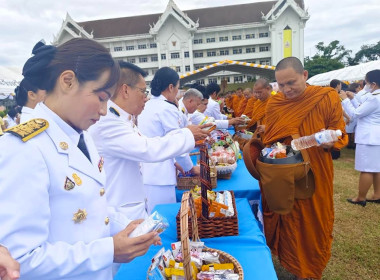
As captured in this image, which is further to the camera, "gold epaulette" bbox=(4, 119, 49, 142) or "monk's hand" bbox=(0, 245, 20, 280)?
"gold epaulette" bbox=(4, 119, 49, 142)

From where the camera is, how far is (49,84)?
0.95m

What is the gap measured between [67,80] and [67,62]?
6cm

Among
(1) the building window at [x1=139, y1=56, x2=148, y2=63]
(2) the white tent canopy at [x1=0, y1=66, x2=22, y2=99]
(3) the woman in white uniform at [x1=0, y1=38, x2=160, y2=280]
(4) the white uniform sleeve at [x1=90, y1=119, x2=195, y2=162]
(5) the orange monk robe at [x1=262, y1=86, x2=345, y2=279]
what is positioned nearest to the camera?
(3) the woman in white uniform at [x1=0, y1=38, x2=160, y2=280]

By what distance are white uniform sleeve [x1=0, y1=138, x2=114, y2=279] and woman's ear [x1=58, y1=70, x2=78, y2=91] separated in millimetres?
239

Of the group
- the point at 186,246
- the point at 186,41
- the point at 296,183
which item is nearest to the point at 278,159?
the point at 296,183

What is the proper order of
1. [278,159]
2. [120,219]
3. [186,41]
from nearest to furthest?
[120,219]
[278,159]
[186,41]

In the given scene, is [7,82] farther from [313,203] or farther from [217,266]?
[217,266]

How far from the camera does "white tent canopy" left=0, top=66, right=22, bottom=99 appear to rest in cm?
878

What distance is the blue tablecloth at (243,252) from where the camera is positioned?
1.40 metres

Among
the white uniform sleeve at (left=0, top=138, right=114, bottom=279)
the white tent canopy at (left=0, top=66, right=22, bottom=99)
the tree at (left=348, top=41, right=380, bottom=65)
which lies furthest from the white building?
the white uniform sleeve at (left=0, top=138, right=114, bottom=279)

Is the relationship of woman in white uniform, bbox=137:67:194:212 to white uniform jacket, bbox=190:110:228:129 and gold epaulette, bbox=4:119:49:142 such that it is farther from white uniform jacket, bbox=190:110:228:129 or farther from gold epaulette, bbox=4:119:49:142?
gold epaulette, bbox=4:119:49:142

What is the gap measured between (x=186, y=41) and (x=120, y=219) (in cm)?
4220

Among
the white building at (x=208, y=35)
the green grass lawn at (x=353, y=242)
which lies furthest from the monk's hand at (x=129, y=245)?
the white building at (x=208, y=35)

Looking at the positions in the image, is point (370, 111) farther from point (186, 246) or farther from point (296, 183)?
point (186, 246)
